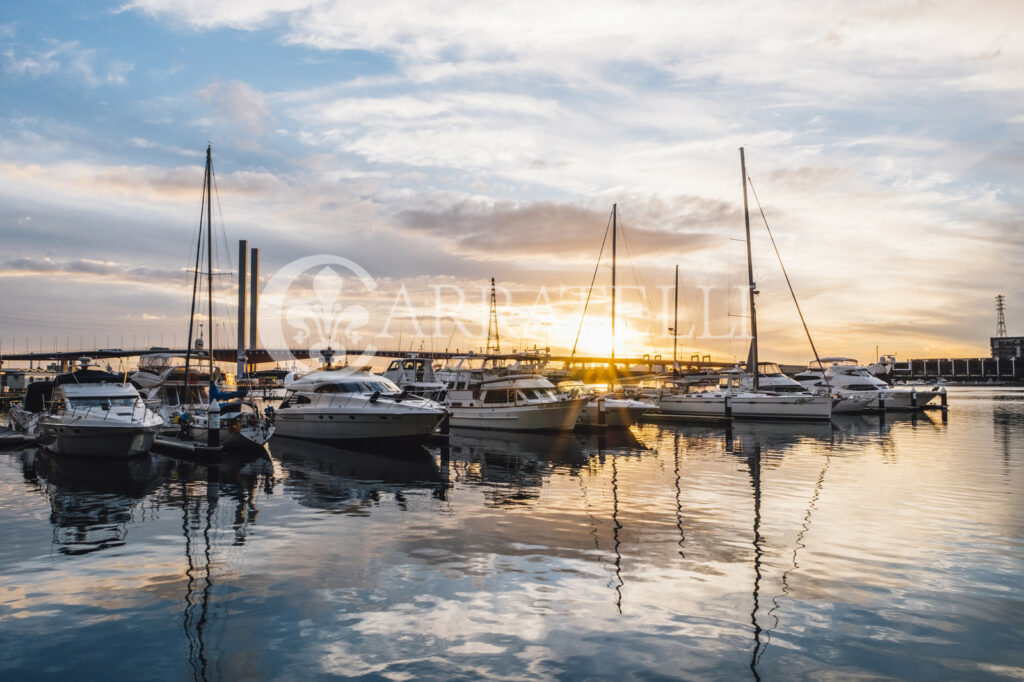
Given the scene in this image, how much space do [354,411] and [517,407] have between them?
10273 millimetres

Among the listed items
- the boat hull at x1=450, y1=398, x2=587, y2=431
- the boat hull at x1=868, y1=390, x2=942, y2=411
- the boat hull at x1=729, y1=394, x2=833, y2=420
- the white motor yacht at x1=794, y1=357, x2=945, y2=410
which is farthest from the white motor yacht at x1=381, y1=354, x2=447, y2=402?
the boat hull at x1=868, y1=390, x2=942, y2=411

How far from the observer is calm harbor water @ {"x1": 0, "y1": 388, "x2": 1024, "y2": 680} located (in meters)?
7.84

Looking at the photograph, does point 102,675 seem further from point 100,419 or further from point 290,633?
point 100,419

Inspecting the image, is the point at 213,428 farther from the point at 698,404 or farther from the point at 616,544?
the point at 698,404

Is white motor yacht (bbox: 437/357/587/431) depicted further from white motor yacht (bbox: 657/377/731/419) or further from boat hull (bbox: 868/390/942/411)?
boat hull (bbox: 868/390/942/411)

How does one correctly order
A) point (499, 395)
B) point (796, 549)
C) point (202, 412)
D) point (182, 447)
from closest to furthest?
1. point (796, 549)
2. point (182, 447)
3. point (202, 412)
4. point (499, 395)

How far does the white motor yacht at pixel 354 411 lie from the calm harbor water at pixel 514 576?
7.56 metres

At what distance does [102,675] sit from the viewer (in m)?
7.43

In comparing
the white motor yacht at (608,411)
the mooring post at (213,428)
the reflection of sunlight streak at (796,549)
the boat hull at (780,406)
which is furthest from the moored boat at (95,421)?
the boat hull at (780,406)

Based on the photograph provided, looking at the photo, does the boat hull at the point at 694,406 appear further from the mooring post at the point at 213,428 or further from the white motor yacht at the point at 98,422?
the white motor yacht at the point at 98,422

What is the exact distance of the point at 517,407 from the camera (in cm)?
3731

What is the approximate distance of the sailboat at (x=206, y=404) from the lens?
27438mm

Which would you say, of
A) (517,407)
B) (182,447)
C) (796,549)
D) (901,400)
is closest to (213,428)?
(182,447)

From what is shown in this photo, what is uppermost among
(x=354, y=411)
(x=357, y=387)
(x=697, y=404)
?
(x=357, y=387)
